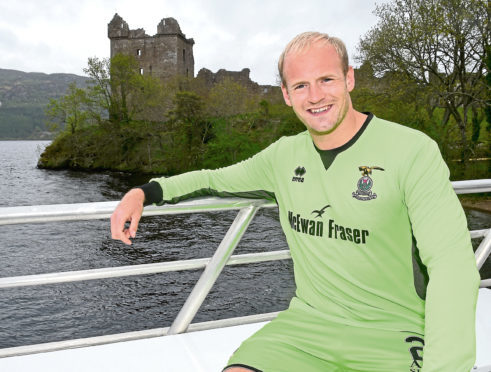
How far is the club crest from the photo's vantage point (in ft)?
4.43

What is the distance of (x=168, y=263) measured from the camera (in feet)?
5.91

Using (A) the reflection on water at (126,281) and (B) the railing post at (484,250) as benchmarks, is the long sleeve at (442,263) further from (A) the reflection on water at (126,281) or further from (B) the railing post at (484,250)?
(A) the reflection on water at (126,281)

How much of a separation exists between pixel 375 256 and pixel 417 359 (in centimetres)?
29

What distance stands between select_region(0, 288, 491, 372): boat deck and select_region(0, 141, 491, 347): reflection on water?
1027 cm

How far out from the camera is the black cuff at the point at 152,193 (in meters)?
1.79

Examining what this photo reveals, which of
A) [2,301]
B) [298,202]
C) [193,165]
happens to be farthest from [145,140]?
[298,202]

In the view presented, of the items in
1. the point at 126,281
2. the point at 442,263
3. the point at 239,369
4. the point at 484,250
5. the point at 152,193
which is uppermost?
the point at 152,193

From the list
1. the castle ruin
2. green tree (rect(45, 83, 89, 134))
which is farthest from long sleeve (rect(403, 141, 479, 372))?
the castle ruin

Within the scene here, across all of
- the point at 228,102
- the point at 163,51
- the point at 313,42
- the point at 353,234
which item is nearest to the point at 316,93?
the point at 313,42

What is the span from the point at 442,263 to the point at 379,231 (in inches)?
9.7

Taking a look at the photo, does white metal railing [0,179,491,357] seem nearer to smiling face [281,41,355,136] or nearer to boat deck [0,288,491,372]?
boat deck [0,288,491,372]

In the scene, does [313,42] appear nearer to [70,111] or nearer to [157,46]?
[70,111]

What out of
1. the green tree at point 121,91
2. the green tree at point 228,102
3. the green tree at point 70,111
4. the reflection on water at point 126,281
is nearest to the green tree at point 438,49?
the reflection on water at point 126,281

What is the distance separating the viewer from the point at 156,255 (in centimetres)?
1838
